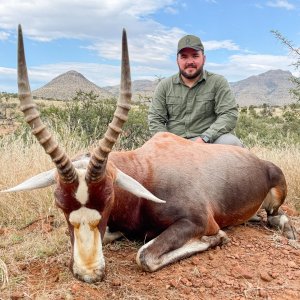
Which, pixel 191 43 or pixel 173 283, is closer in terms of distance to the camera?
pixel 173 283

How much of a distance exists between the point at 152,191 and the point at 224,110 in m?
2.95

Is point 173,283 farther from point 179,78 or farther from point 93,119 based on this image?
point 93,119

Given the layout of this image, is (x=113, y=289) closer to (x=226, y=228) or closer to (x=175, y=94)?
(x=226, y=228)

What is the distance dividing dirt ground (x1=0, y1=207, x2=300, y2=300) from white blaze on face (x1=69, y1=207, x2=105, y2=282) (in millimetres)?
165

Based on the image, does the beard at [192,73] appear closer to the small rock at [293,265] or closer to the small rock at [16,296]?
the small rock at [293,265]

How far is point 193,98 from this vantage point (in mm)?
7672

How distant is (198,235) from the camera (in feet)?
16.1

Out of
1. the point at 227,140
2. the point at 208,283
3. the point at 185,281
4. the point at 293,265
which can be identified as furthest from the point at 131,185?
the point at 227,140

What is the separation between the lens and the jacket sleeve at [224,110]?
7277 mm

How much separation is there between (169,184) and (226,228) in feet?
3.85

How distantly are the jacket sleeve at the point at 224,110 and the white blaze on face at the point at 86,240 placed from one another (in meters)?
3.63

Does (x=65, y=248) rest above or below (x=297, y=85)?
below

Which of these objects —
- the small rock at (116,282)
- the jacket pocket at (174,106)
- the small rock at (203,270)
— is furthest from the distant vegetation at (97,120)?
the small rock at (116,282)

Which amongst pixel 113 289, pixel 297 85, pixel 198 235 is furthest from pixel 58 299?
pixel 297 85
